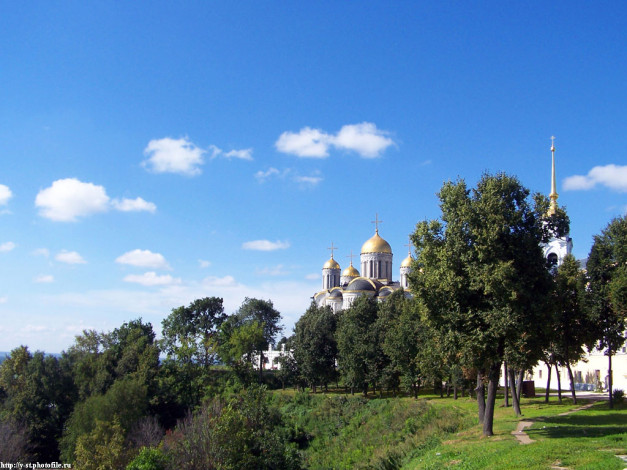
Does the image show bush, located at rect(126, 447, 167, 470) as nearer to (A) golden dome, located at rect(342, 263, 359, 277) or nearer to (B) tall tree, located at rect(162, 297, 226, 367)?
(B) tall tree, located at rect(162, 297, 226, 367)

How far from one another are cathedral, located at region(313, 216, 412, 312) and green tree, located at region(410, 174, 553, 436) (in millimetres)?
46130

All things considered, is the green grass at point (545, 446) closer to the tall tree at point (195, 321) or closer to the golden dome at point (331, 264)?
the tall tree at point (195, 321)

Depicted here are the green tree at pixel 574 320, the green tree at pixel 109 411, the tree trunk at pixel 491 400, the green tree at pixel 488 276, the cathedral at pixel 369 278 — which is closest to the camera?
the green tree at pixel 488 276

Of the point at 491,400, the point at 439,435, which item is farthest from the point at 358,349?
the point at 491,400

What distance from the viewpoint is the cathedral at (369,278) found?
66375mm

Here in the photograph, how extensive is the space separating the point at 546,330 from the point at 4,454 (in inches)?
1223

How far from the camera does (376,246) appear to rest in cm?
7275

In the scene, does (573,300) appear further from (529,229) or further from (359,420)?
(359,420)

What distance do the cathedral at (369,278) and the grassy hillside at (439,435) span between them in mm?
20793

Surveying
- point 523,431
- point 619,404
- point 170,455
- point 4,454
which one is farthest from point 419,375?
point 4,454

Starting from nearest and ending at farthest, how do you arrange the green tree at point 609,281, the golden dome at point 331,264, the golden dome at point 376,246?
the green tree at point 609,281
the golden dome at point 376,246
the golden dome at point 331,264

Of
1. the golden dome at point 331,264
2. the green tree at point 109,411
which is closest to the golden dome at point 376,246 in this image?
the golden dome at point 331,264

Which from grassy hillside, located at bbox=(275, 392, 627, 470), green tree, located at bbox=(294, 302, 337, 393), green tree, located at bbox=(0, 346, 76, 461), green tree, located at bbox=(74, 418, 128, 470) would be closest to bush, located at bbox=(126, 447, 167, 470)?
green tree, located at bbox=(74, 418, 128, 470)

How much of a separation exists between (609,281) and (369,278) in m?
46.2
